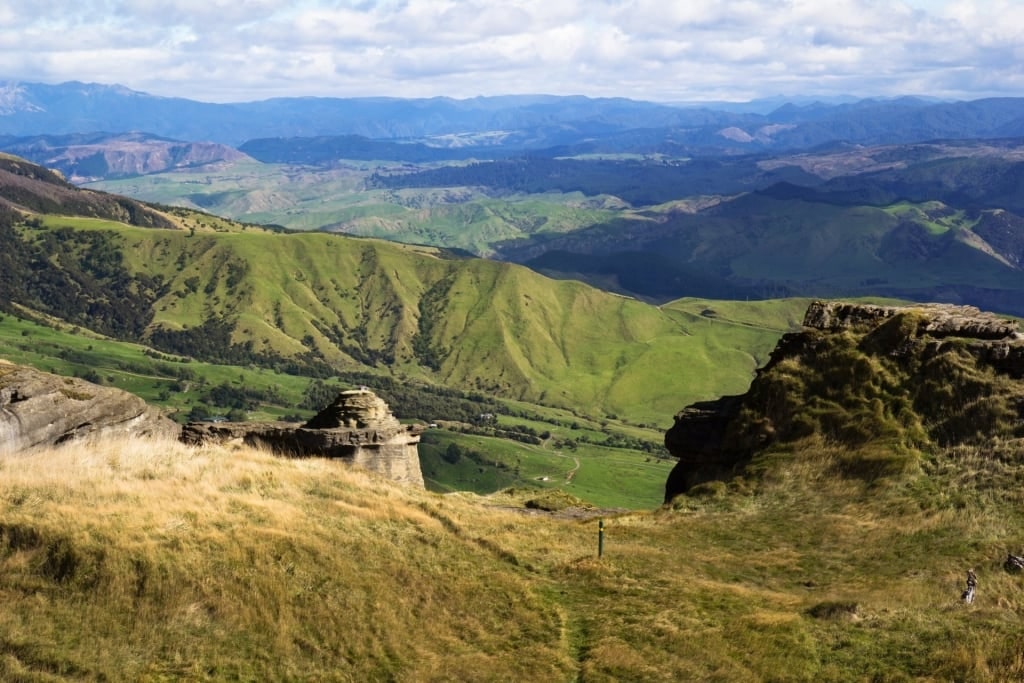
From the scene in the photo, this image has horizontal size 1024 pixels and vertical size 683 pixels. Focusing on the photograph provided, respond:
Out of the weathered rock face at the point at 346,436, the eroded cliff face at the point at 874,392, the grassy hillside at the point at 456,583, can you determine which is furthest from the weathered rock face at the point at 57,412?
the eroded cliff face at the point at 874,392

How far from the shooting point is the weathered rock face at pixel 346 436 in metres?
52.9

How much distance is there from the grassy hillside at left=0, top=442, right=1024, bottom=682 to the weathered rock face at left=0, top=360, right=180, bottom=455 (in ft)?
17.9

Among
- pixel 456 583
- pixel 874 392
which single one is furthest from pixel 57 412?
pixel 874 392

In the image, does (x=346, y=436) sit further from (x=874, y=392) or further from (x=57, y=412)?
(x=874, y=392)

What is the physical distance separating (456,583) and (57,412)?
27050mm

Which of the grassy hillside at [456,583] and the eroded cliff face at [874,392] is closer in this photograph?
the grassy hillside at [456,583]

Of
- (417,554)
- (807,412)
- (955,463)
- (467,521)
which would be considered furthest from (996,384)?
(417,554)

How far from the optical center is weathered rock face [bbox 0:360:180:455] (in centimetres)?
4422

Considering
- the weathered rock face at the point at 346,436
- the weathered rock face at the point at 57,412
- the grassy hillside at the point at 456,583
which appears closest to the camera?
the grassy hillside at the point at 456,583

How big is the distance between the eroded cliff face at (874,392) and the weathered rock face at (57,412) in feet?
108

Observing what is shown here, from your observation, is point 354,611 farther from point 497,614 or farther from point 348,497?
point 348,497

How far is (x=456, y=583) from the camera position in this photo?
31797 millimetres

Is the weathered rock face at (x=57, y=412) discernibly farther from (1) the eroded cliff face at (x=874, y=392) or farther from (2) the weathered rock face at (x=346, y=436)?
(1) the eroded cliff face at (x=874, y=392)

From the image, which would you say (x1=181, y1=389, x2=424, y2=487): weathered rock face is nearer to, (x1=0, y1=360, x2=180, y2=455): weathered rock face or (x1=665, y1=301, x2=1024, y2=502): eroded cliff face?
(x1=0, y1=360, x2=180, y2=455): weathered rock face
